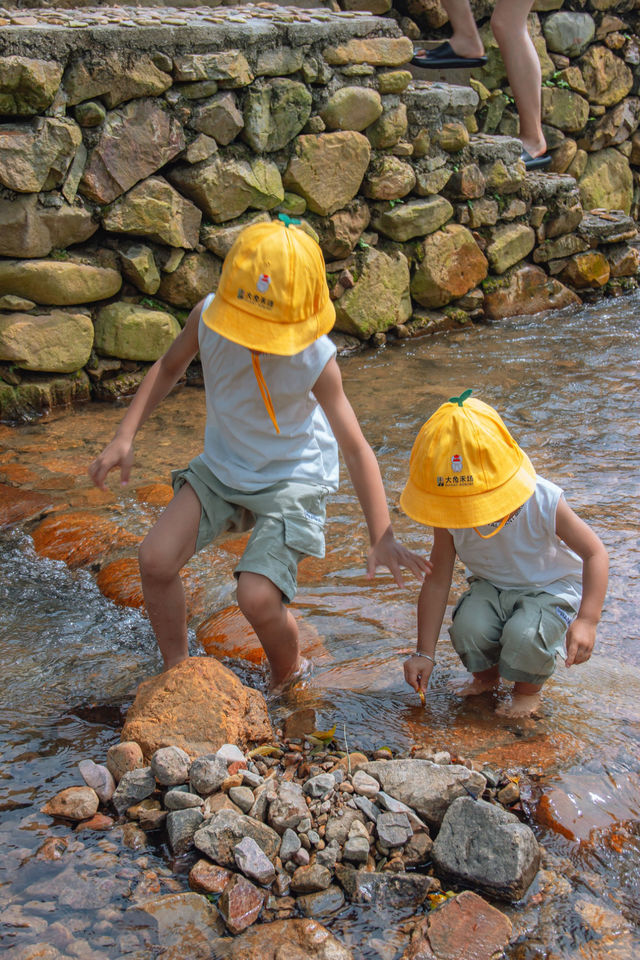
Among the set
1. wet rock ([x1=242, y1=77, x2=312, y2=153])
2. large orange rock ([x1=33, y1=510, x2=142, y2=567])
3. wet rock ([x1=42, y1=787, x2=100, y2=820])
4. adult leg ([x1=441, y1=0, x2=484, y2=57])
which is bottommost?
large orange rock ([x1=33, y1=510, x2=142, y2=567])

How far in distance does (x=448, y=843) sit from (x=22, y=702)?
4.25 feet

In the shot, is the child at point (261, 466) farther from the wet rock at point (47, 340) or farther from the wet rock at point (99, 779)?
the wet rock at point (47, 340)

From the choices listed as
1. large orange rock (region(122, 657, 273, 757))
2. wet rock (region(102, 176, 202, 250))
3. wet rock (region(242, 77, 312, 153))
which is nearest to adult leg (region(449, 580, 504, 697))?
large orange rock (region(122, 657, 273, 757))

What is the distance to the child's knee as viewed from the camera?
2.51m

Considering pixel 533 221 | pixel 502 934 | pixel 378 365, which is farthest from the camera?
pixel 533 221

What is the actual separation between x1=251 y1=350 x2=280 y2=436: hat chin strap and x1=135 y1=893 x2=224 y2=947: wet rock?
124cm

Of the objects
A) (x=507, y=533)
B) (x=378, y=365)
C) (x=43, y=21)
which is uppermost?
(x=43, y=21)

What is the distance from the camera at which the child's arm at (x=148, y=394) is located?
2.61 m

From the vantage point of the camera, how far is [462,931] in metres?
1.86

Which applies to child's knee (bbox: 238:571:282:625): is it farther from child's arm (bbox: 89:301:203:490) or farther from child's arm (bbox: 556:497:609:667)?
child's arm (bbox: 556:497:609:667)

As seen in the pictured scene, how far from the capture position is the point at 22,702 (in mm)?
2654

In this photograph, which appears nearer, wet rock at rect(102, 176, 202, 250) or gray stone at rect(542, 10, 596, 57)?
wet rock at rect(102, 176, 202, 250)

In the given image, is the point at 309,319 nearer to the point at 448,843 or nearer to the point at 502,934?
the point at 448,843

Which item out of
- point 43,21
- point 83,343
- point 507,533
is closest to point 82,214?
point 83,343
